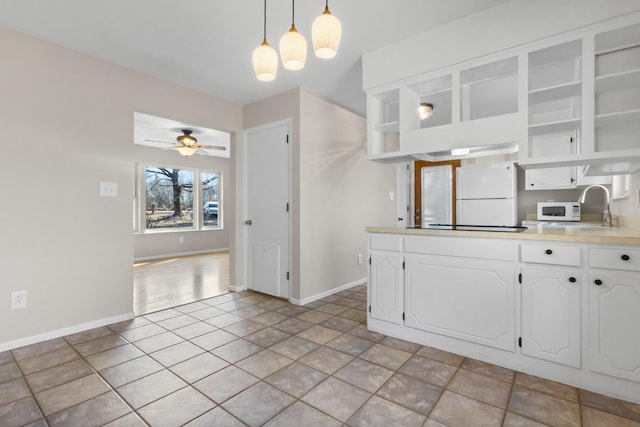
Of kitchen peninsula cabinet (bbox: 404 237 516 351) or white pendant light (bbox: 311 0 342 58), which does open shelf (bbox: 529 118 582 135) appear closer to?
kitchen peninsula cabinet (bbox: 404 237 516 351)

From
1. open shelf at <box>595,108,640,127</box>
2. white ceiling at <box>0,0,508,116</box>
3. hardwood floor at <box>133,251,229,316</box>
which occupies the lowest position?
hardwood floor at <box>133,251,229,316</box>

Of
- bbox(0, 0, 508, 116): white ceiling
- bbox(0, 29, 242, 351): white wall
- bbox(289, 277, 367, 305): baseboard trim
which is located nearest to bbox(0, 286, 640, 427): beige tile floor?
bbox(0, 29, 242, 351): white wall

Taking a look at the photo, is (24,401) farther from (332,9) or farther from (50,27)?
(332,9)

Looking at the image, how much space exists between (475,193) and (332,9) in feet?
11.8

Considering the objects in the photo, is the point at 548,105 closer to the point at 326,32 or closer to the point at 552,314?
the point at 552,314

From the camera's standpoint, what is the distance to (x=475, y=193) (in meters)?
4.74

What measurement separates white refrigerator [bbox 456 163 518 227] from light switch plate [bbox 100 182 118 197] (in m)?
4.54

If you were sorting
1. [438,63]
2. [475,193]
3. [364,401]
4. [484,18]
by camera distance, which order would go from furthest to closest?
[475,193] < [438,63] < [484,18] < [364,401]

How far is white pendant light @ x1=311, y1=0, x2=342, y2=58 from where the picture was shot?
144 centimetres

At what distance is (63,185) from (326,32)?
8.22ft

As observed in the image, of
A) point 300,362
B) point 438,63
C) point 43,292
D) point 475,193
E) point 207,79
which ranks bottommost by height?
point 300,362

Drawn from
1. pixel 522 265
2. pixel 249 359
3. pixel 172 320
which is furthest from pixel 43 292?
pixel 522 265

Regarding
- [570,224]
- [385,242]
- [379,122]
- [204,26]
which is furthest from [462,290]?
[204,26]

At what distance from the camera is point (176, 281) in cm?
450
